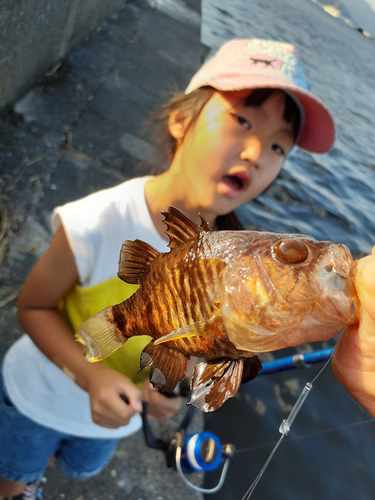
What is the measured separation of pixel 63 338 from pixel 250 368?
106 cm

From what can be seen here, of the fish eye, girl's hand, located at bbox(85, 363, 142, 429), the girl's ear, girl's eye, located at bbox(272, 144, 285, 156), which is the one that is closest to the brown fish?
the fish eye

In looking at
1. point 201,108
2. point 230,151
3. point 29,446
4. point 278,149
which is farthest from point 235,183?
point 29,446

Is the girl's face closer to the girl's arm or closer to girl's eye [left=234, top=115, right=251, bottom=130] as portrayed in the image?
girl's eye [left=234, top=115, right=251, bottom=130]

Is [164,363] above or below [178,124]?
above

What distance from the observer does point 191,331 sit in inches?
25.1

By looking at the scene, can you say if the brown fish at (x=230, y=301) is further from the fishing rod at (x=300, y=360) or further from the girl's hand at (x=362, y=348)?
the fishing rod at (x=300, y=360)

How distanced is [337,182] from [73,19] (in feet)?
19.0

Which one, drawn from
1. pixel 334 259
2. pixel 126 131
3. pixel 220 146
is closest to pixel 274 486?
pixel 220 146

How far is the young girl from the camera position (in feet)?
4.96

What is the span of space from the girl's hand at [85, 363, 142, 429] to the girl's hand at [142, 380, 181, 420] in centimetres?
17

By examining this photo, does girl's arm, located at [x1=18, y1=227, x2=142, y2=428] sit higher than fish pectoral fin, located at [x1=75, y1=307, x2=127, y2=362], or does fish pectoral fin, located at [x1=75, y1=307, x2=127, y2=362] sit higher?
fish pectoral fin, located at [x1=75, y1=307, x2=127, y2=362]

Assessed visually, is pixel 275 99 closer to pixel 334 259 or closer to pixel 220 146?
pixel 220 146

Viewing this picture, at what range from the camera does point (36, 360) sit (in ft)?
5.67

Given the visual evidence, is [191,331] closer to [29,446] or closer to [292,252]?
[292,252]
